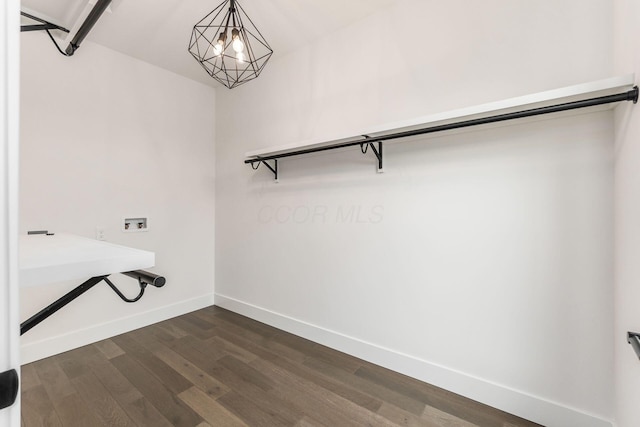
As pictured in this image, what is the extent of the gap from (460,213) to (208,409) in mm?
1891

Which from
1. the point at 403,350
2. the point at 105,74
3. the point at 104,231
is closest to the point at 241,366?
the point at 403,350

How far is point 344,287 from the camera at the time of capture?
2.26 m

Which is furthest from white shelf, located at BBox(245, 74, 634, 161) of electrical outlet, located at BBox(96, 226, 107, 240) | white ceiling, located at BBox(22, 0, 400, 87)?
electrical outlet, located at BBox(96, 226, 107, 240)

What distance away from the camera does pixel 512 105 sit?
1376 millimetres

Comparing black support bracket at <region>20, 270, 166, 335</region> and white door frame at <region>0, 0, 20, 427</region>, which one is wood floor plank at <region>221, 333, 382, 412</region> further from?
white door frame at <region>0, 0, 20, 427</region>

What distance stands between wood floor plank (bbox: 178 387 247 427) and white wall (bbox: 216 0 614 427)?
3.12 ft

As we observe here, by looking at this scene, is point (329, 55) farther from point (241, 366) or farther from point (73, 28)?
point (241, 366)

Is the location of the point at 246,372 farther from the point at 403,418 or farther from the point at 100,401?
the point at 403,418

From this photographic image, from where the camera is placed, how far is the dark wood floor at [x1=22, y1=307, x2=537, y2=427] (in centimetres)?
156

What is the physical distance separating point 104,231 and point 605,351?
138 inches

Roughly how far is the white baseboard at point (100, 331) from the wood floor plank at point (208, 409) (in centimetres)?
126

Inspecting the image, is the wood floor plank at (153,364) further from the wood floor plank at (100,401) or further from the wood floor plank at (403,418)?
the wood floor plank at (403,418)

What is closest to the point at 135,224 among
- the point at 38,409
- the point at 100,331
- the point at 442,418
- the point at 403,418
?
the point at 100,331

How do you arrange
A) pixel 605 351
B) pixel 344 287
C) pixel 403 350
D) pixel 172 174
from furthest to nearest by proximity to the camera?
pixel 172 174
pixel 344 287
pixel 403 350
pixel 605 351
